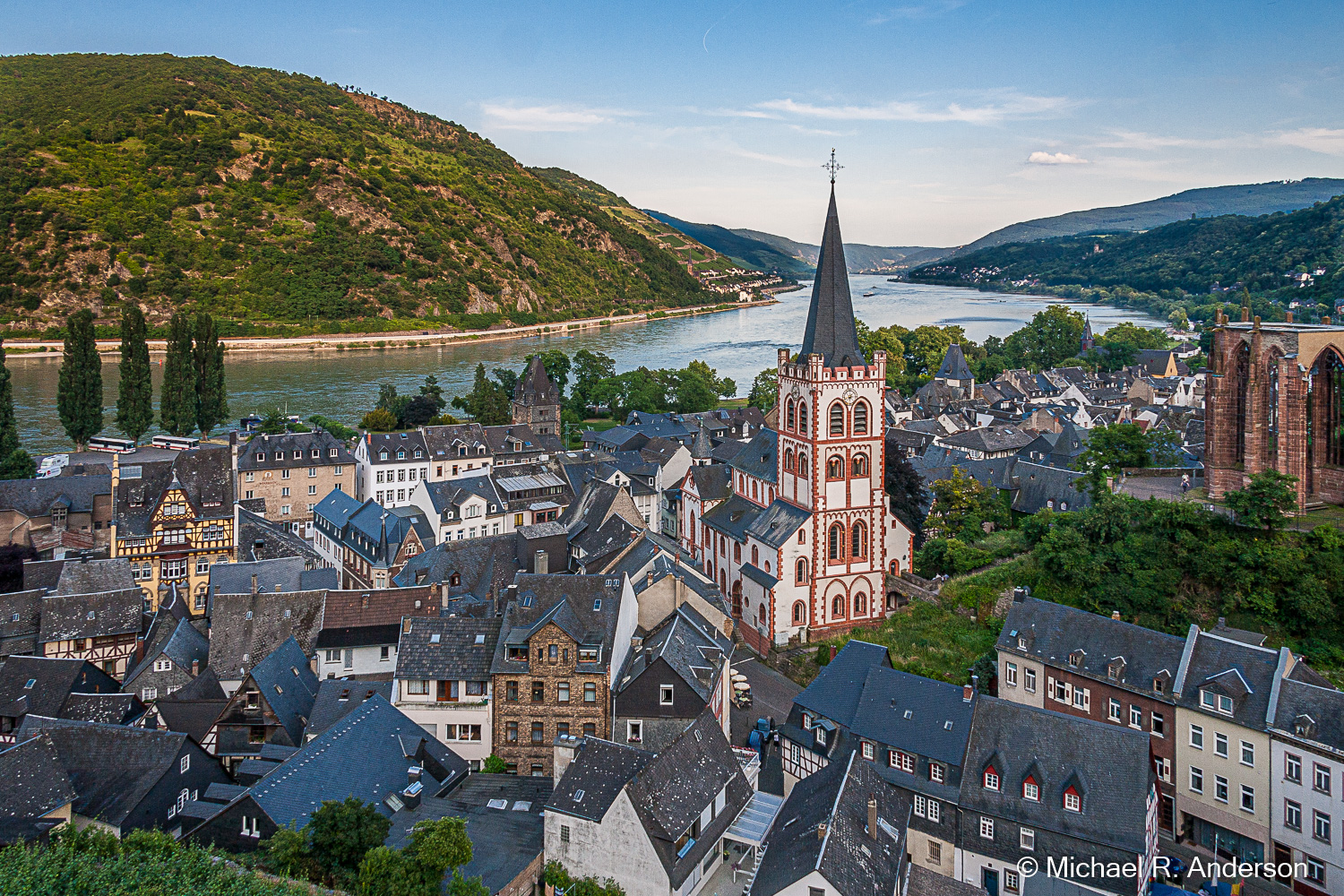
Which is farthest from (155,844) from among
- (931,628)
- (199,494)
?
(199,494)

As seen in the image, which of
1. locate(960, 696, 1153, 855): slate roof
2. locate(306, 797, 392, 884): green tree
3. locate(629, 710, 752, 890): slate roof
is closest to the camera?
locate(306, 797, 392, 884): green tree

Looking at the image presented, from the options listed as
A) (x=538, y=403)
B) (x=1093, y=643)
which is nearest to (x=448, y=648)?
(x=1093, y=643)

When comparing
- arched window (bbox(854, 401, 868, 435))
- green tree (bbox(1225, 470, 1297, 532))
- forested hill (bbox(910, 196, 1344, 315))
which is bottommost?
green tree (bbox(1225, 470, 1297, 532))

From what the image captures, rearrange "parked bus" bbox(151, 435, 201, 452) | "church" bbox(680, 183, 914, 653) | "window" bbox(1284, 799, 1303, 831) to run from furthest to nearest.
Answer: "parked bus" bbox(151, 435, 201, 452), "church" bbox(680, 183, 914, 653), "window" bbox(1284, 799, 1303, 831)

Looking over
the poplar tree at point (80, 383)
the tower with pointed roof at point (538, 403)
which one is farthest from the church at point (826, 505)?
the poplar tree at point (80, 383)

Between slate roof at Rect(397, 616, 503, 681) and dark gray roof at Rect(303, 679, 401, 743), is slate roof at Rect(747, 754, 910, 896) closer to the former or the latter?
slate roof at Rect(397, 616, 503, 681)

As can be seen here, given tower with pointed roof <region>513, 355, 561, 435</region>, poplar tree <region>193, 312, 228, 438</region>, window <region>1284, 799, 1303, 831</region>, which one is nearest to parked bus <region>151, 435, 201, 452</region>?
poplar tree <region>193, 312, 228, 438</region>

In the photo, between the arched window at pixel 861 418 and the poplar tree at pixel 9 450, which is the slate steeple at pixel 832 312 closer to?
the arched window at pixel 861 418
